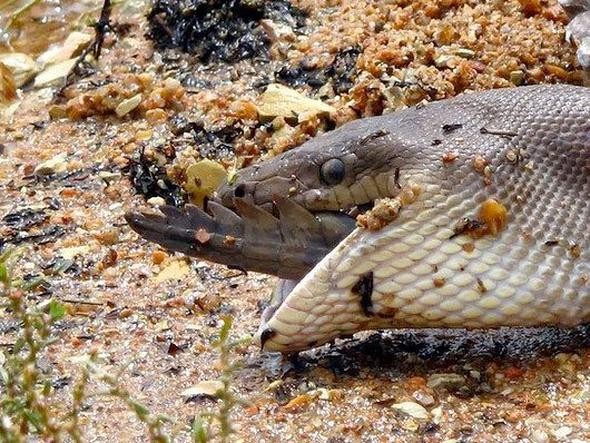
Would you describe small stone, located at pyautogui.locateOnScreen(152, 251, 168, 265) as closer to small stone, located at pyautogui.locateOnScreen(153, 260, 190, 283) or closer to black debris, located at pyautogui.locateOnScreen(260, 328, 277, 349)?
small stone, located at pyautogui.locateOnScreen(153, 260, 190, 283)

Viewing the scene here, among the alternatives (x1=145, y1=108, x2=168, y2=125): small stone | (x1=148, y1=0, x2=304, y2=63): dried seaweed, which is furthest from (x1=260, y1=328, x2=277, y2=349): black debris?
(x1=148, y1=0, x2=304, y2=63): dried seaweed

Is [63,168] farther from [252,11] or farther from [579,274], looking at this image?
[579,274]

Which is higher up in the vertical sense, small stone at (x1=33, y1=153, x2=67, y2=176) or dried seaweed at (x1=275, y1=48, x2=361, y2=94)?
dried seaweed at (x1=275, y1=48, x2=361, y2=94)

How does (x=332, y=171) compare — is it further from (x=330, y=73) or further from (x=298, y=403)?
(x=330, y=73)

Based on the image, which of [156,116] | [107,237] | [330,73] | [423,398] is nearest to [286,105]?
[330,73]

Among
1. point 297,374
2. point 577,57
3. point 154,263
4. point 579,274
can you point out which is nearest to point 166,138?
point 154,263

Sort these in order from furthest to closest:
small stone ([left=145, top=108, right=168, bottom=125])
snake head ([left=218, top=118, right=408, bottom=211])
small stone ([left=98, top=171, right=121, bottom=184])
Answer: small stone ([left=145, top=108, right=168, bottom=125]) < small stone ([left=98, top=171, right=121, bottom=184]) < snake head ([left=218, top=118, right=408, bottom=211])
